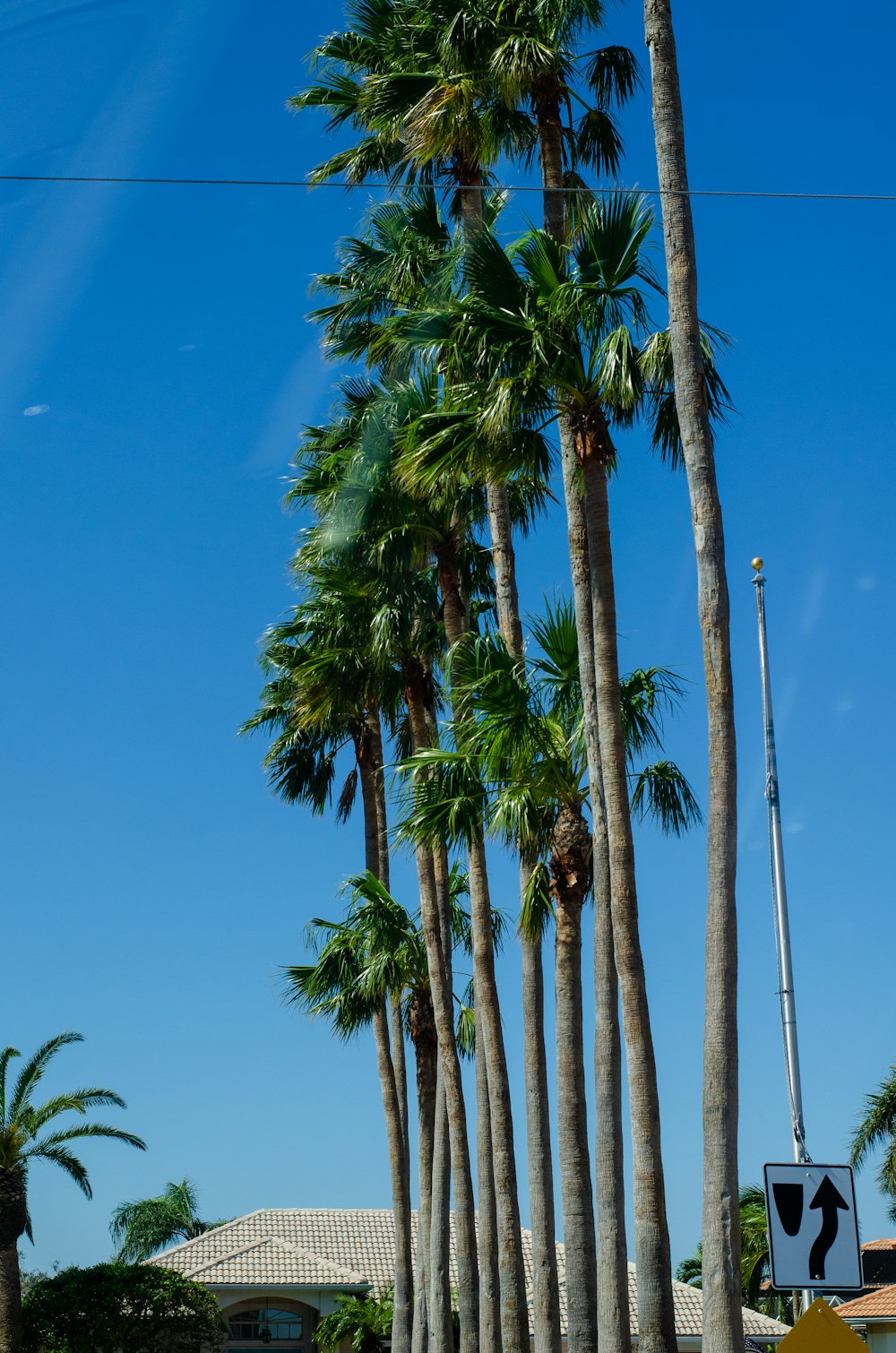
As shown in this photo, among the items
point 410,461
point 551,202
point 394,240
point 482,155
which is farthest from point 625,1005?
point 394,240

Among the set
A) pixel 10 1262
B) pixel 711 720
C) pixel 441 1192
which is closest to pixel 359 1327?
pixel 10 1262

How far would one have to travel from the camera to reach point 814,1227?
839 cm

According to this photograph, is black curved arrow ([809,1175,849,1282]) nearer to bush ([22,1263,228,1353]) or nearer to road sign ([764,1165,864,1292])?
road sign ([764,1165,864,1292])

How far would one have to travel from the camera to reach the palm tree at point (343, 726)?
26484 millimetres

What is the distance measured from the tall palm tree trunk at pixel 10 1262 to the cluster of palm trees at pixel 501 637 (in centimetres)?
988

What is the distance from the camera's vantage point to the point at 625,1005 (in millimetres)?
14391

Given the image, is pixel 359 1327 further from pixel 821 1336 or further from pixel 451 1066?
pixel 821 1336

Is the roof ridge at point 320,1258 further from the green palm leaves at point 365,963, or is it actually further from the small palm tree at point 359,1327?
the green palm leaves at point 365,963

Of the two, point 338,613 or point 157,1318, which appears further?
point 157,1318

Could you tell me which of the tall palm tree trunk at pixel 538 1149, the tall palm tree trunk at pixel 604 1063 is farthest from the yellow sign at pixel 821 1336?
the tall palm tree trunk at pixel 538 1149

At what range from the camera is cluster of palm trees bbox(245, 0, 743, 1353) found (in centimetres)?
1402

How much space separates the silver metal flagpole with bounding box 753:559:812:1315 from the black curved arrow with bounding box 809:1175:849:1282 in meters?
10.9

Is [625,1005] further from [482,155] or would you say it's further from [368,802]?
[368,802]

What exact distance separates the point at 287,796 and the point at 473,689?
46.4 feet
